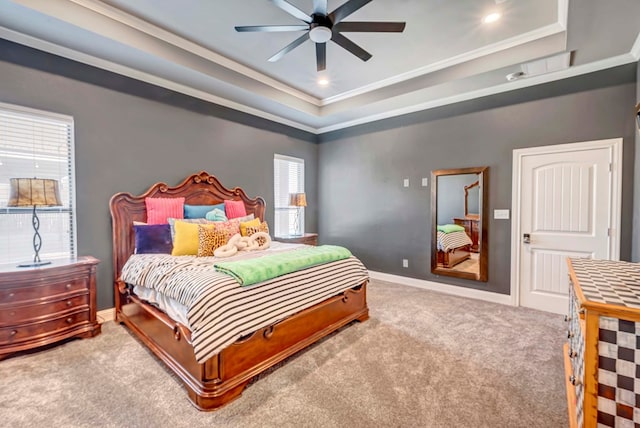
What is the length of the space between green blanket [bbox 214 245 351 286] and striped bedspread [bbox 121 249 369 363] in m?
0.05

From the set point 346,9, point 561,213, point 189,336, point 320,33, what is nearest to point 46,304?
point 189,336

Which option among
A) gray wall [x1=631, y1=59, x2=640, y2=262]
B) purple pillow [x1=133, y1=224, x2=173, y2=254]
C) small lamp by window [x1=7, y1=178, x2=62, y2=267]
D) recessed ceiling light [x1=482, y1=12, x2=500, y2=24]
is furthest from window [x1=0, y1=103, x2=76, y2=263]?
gray wall [x1=631, y1=59, x2=640, y2=262]

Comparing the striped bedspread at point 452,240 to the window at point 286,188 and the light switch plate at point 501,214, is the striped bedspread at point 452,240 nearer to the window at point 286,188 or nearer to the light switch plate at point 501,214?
the light switch plate at point 501,214

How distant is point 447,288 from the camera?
4180mm

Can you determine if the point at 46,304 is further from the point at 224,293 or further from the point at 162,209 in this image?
the point at 224,293

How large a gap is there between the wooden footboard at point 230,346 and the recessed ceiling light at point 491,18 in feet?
9.67

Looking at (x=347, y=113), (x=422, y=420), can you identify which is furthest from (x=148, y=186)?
(x=422, y=420)

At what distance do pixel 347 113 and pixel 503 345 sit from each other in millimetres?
3781

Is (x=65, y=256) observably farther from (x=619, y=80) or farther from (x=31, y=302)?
(x=619, y=80)

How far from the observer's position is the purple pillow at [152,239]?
9.82 feet

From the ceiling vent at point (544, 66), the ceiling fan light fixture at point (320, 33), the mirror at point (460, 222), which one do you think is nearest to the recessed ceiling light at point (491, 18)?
the ceiling vent at point (544, 66)

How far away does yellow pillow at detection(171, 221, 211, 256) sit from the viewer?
2936 mm

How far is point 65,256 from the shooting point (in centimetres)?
290

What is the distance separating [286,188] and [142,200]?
8.14ft
